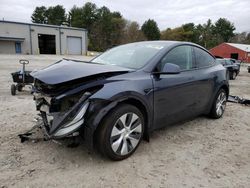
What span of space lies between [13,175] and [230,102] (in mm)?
5959

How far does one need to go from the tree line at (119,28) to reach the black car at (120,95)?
4446cm

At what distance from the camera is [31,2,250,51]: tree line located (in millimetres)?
58312

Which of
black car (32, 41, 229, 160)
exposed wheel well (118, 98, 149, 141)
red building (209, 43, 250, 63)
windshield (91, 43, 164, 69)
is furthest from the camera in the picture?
red building (209, 43, 250, 63)

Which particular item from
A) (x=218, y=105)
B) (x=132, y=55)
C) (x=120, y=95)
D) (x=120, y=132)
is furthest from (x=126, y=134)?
(x=218, y=105)

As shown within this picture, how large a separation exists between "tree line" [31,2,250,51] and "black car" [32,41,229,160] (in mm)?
44456

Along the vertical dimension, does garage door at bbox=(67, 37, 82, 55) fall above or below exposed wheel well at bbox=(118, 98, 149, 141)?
above

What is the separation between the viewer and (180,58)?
4168 millimetres

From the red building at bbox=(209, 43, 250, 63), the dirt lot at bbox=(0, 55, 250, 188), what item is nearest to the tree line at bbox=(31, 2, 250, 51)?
the red building at bbox=(209, 43, 250, 63)

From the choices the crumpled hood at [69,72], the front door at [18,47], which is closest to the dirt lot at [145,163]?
the crumpled hood at [69,72]

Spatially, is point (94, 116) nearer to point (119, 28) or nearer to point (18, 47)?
point (18, 47)

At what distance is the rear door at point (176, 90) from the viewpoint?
3611 millimetres

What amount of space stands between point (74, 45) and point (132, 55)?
38768 mm

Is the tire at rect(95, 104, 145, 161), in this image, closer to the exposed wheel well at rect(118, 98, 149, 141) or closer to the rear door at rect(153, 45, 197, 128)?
the exposed wheel well at rect(118, 98, 149, 141)

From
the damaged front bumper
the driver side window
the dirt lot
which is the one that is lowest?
the dirt lot
